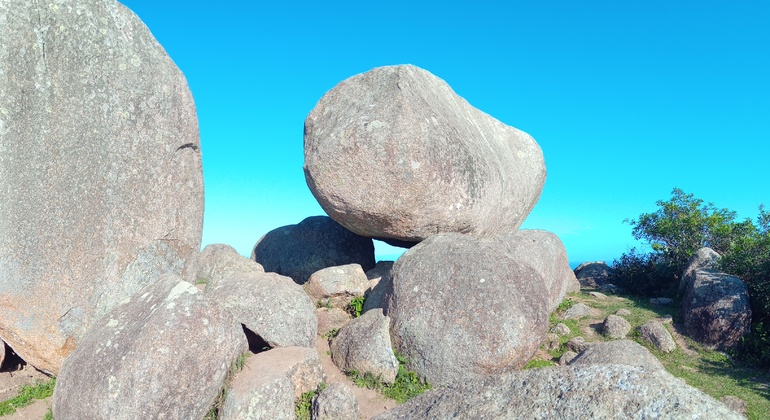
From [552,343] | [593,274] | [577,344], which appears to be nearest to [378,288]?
[552,343]

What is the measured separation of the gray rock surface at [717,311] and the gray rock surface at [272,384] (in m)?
8.32

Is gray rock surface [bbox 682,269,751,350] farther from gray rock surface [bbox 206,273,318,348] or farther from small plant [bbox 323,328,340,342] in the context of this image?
gray rock surface [bbox 206,273,318,348]

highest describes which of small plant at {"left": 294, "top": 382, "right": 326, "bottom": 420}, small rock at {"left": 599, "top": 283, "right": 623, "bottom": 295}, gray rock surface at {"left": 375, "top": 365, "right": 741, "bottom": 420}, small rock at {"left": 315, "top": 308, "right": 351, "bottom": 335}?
small rock at {"left": 599, "top": 283, "right": 623, "bottom": 295}

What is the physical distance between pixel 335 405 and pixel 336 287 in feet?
11.3

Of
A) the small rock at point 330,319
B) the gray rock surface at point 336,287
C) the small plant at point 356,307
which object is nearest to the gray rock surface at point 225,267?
the gray rock surface at point 336,287

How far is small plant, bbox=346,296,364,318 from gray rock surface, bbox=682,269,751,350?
6.91 meters

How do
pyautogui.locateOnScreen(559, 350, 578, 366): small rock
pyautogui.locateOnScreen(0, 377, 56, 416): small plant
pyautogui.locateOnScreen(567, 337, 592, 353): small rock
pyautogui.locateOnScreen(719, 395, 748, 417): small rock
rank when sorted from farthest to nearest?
pyautogui.locateOnScreen(567, 337, 592, 353): small rock → pyautogui.locateOnScreen(559, 350, 578, 366): small rock → pyautogui.locateOnScreen(719, 395, 748, 417): small rock → pyautogui.locateOnScreen(0, 377, 56, 416): small plant

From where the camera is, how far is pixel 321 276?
10680 mm

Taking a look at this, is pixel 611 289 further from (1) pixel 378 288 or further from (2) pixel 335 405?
(2) pixel 335 405

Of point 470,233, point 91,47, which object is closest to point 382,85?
point 470,233

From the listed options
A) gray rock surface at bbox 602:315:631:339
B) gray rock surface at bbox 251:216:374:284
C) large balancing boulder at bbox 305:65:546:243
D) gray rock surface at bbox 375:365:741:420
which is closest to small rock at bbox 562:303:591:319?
gray rock surface at bbox 602:315:631:339

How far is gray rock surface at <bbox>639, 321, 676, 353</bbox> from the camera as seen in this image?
1141 cm

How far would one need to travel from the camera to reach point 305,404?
7.48 m

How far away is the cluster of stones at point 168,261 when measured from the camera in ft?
21.7
